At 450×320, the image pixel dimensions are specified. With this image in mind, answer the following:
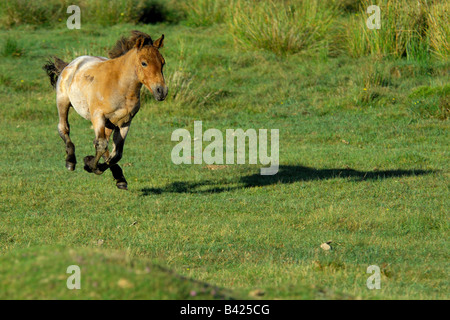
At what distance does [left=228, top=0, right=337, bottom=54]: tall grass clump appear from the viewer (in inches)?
807

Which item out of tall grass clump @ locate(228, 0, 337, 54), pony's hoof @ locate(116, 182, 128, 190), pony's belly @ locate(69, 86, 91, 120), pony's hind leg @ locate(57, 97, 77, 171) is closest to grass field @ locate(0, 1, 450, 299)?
pony's hoof @ locate(116, 182, 128, 190)

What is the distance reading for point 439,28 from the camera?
59.9ft

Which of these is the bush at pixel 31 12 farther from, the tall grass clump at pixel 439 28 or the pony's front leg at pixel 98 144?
the pony's front leg at pixel 98 144

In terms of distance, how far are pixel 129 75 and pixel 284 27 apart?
1181 cm

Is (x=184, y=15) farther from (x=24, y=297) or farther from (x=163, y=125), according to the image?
(x=24, y=297)

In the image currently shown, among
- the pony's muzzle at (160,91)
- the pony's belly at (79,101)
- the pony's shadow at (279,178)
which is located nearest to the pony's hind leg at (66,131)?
the pony's belly at (79,101)

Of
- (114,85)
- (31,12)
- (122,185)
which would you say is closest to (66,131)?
(122,185)

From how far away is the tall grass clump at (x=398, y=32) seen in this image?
18797 mm

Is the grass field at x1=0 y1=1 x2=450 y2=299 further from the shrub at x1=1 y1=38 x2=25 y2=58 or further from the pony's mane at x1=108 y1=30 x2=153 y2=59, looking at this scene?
the pony's mane at x1=108 y1=30 x2=153 y2=59

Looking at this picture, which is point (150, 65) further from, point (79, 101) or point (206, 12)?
point (206, 12)

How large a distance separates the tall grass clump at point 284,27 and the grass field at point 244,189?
334 mm

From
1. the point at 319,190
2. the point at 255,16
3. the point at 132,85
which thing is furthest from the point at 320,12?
the point at 132,85

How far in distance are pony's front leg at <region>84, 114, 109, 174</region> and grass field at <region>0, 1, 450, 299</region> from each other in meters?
0.56

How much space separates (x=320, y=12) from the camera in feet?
67.8
